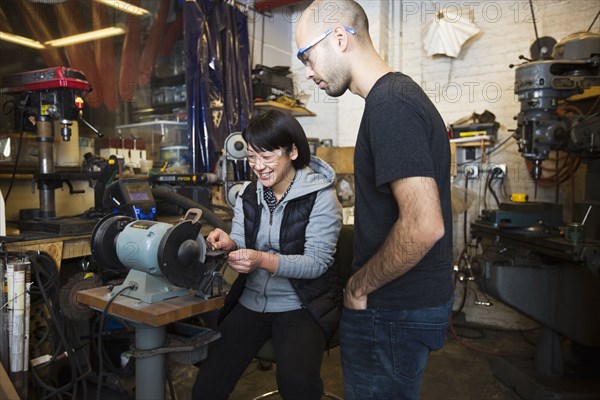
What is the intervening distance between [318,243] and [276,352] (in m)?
0.39

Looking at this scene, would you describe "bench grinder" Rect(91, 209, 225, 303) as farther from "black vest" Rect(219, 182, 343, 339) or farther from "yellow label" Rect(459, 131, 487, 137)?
"yellow label" Rect(459, 131, 487, 137)

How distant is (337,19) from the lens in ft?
3.72

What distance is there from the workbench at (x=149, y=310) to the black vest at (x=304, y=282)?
321 mm

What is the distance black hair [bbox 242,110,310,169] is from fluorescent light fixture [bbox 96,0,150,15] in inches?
76.8

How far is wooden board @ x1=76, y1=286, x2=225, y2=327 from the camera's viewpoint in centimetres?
113

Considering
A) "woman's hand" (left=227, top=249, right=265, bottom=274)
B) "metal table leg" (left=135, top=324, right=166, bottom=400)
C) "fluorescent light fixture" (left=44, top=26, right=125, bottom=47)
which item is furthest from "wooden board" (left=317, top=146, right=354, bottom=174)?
"metal table leg" (left=135, top=324, right=166, bottom=400)

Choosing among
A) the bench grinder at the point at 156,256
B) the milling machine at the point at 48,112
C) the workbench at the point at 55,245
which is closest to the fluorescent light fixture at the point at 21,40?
the milling machine at the point at 48,112

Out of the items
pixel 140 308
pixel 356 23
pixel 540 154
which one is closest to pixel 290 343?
pixel 140 308

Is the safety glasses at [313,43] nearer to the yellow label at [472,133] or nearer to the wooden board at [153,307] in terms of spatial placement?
the wooden board at [153,307]

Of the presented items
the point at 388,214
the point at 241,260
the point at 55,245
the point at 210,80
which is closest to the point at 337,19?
the point at 388,214

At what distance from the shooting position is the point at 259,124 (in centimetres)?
165

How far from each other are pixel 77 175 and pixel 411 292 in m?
1.49

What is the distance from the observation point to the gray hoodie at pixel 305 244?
1557 mm

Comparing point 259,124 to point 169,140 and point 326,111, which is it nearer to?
point 169,140
